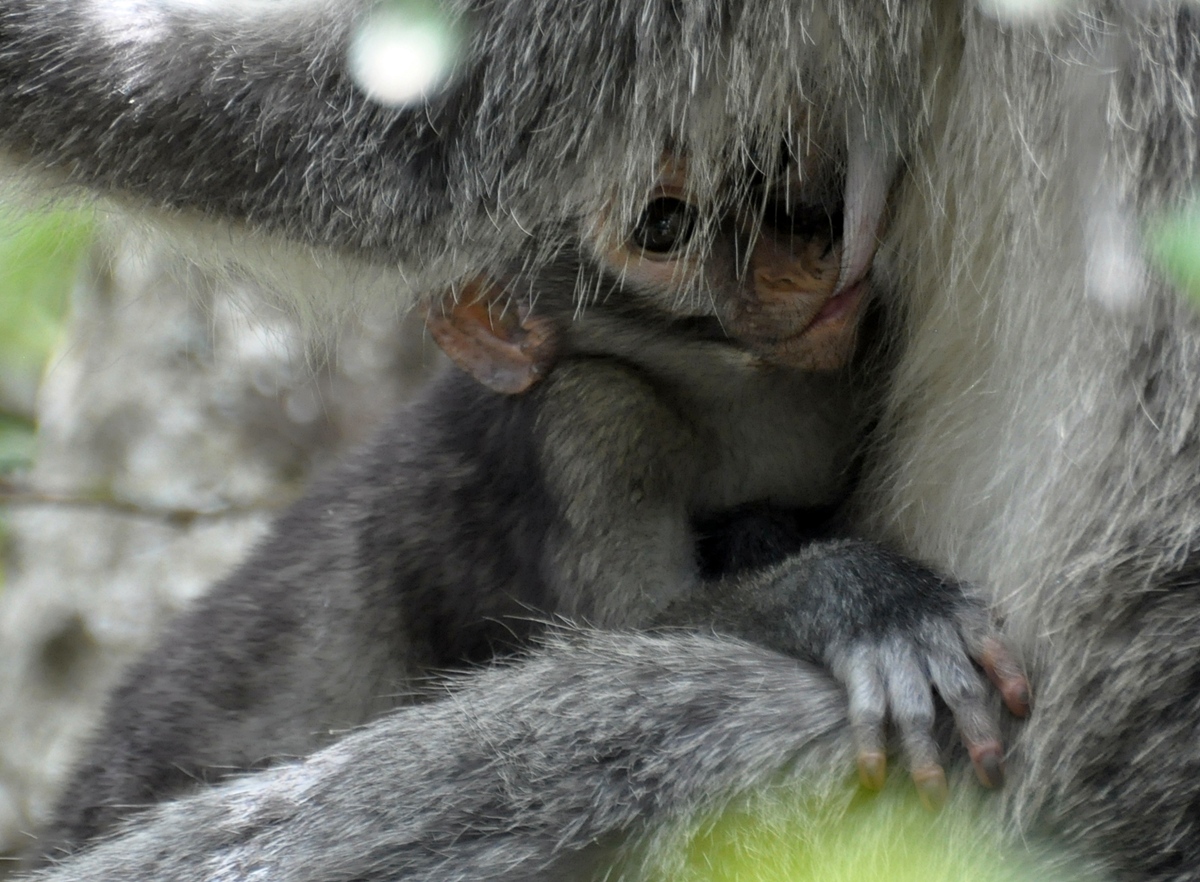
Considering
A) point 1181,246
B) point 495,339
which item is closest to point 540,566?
point 495,339

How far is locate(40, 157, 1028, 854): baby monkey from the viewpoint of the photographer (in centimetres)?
252

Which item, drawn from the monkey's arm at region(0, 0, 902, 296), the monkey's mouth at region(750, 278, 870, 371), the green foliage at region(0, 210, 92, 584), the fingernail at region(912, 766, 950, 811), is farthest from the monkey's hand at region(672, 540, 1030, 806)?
the green foliage at region(0, 210, 92, 584)

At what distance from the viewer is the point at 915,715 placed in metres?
2.24

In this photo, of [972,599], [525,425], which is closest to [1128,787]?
[972,599]

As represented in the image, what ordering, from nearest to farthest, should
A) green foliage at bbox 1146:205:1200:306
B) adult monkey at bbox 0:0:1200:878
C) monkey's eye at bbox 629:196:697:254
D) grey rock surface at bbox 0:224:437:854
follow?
1. green foliage at bbox 1146:205:1200:306
2. adult monkey at bbox 0:0:1200:878
3. monkey's eye at bbox 629:196:697:254
4. grey rock surface at bbox 0:224:437:854

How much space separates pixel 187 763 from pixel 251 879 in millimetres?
1390

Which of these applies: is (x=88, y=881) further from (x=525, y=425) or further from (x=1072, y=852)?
(x=1072, y=852)

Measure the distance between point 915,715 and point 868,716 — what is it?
2.7 inches

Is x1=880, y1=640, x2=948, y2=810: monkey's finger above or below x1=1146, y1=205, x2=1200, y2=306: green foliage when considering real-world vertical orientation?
below

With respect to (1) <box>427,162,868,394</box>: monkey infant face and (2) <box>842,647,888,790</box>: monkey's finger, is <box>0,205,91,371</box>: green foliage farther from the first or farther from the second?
(2) <box>842,647,888,790</box>: monkey's finger

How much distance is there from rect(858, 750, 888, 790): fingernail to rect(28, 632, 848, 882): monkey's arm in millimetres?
53

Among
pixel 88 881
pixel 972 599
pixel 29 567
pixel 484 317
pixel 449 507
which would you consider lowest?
pixel 29 567

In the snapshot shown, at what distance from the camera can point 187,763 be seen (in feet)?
12.3

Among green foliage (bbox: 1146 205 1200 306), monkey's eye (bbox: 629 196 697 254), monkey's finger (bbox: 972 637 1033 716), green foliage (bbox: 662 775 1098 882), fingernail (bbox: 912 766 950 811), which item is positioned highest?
green foliage (bbox: 1146 205 1200 306)
